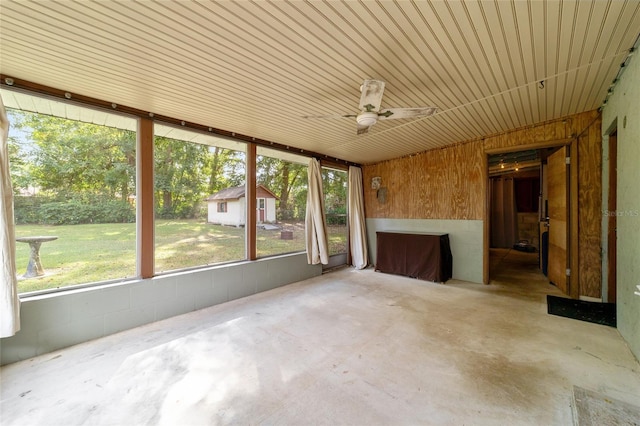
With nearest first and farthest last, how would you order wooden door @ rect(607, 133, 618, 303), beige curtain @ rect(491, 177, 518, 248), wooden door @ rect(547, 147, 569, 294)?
wooden door @ rect(607, 133, 618, 303)
wooden door @ rect(547, 147, 569, 294)
beige curtain @ rect(491, 177, 518, 248)

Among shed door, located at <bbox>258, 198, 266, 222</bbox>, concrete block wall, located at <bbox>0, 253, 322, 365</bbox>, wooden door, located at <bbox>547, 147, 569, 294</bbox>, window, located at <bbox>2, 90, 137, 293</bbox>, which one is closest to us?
concrete block wall, located at <bbox>0, 253, 322, 365</bbox>

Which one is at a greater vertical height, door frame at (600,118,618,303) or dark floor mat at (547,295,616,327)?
door frame at (600,118,618,303)

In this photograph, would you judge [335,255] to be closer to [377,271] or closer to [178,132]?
[377,271]

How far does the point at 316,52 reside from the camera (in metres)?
1.94

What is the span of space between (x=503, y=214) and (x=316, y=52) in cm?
878

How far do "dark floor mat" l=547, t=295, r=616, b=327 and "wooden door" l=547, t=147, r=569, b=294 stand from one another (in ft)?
1.34

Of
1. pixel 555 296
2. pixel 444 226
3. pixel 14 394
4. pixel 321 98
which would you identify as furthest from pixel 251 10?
pixel 555 296

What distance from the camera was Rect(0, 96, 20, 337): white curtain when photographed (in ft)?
6.25

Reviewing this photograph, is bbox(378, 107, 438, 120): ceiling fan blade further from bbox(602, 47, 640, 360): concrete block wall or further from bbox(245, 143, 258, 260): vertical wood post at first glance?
bbox(245, 143, 258, 260): vertical wood post

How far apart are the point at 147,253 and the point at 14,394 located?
146 cm

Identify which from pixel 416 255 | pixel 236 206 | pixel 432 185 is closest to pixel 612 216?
pixel 432 185

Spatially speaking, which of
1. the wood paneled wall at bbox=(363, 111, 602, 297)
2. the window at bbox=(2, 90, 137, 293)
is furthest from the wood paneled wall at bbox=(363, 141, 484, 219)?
the window at bbox=(2, 90, 137, 293)

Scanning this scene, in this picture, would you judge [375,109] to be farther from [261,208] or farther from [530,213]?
[530,213]

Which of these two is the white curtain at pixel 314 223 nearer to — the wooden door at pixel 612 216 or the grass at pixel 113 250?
the grass at pixel 113 250
